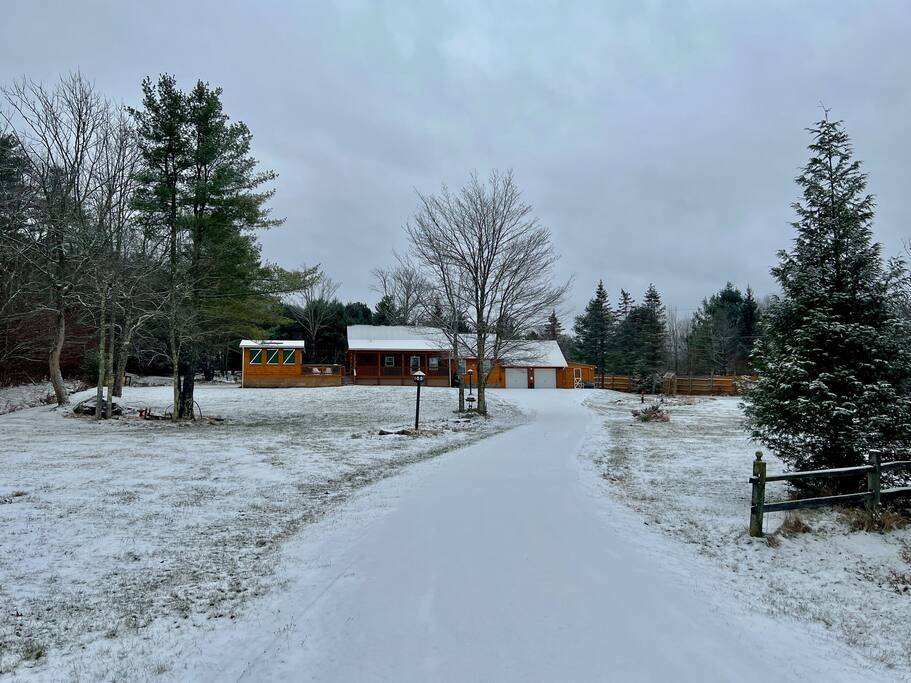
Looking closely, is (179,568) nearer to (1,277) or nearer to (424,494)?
(424,494)

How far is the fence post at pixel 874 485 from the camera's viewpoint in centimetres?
743

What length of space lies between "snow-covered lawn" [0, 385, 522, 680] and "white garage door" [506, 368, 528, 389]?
79.4 feet

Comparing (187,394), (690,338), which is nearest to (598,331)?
(690,338)

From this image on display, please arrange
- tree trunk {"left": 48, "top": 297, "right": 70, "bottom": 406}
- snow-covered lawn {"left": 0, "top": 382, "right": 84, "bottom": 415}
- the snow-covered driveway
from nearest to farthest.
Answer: the snow-covered driveway < tree trunk {"left": 48, "top": 297, "right": 70, "bottom": 406} < snow-covered lawn {"left": 0, "top": 382, "right": 84, "bottom": 415}

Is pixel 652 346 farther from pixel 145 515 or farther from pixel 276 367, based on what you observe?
pixel 145 515

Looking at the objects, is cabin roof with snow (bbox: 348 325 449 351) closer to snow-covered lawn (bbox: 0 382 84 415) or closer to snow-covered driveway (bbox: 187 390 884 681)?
snow-covered lawn (bbox: 0 382 84 415)

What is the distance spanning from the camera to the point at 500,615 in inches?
170

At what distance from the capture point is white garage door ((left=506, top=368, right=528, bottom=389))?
134 feet

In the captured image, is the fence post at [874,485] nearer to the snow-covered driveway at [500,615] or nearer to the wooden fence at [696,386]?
the snow-covered driveway at [500,615]

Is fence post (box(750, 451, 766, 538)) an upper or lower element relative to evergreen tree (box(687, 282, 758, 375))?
lower

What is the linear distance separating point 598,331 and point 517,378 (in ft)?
61.2

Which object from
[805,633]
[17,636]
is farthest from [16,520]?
[805,633]

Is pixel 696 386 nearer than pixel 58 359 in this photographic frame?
No

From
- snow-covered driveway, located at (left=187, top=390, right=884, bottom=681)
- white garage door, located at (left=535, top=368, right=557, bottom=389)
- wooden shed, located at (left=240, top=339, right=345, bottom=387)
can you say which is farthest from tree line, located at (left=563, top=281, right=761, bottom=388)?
snow-covered driveway, located at (left=187, top=390, right=884, bottom=681)
